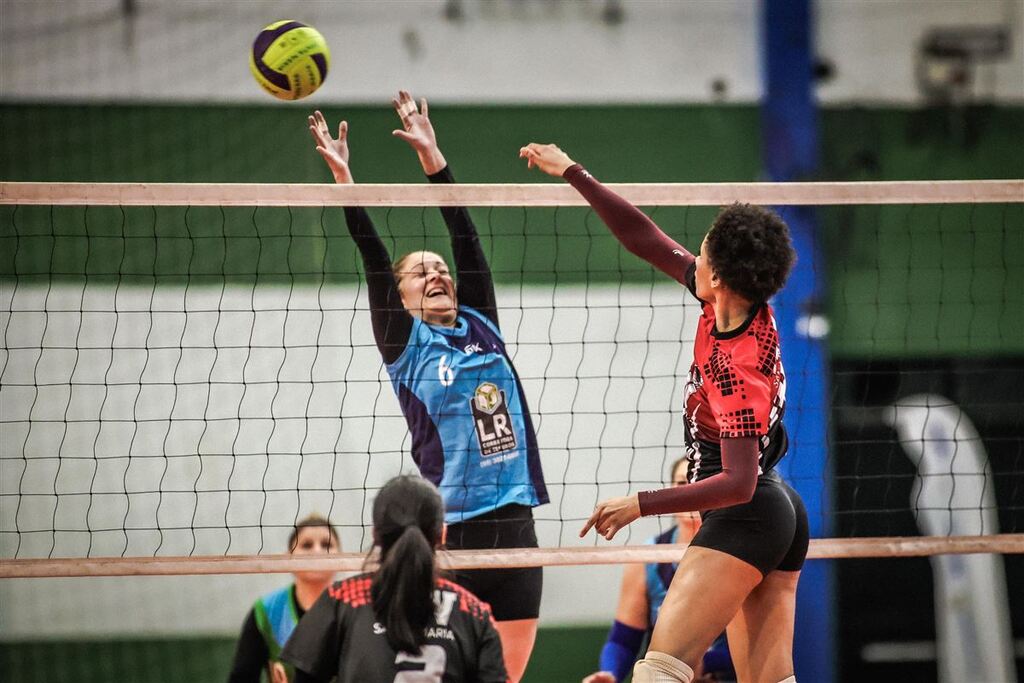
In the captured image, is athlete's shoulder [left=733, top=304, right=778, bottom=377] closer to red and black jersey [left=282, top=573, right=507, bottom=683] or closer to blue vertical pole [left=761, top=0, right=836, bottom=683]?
red and black jersey [left=282, top=573, right=507, bottom=683]

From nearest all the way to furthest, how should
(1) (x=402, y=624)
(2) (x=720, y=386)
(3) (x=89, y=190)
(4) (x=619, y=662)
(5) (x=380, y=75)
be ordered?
(1) (x=402, y=624)
(2) (x=720, y=386)
(3) (x=89, y=190)
(4) (x=619, y=662)
(5) (x=380, y=75)

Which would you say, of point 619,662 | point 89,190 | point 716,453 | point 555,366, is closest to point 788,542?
point 716,453

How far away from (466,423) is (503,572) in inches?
22.3

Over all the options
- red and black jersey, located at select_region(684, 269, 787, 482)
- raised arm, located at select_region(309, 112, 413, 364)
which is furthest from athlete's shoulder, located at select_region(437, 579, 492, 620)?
raised arm, located at select_region(309, 112, 413, 364)

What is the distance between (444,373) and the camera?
4.19 meters

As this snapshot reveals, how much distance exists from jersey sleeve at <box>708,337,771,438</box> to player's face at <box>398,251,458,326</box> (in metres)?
1.41

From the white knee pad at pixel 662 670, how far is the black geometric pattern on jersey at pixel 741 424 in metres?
0.64

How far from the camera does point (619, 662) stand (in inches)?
195

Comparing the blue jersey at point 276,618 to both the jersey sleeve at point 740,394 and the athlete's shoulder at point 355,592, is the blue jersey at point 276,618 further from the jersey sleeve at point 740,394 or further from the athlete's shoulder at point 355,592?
the jersey sleeve at point 740,394

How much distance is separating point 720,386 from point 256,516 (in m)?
4.92

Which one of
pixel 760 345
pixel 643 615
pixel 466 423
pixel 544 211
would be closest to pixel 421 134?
pixel 466 423

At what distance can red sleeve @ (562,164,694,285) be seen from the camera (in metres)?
3.52

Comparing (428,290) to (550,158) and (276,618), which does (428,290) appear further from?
(276,618)

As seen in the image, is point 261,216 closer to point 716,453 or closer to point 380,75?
point 380,75
